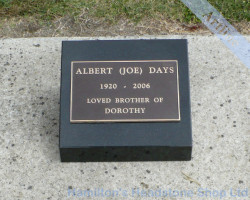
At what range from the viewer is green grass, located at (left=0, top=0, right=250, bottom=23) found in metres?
4.12

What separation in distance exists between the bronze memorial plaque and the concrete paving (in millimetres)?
333

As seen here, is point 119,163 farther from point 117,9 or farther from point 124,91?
point 117,9

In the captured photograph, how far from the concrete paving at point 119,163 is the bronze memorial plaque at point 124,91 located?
333 millimetres

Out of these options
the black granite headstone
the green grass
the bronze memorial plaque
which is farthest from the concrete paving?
the green grass

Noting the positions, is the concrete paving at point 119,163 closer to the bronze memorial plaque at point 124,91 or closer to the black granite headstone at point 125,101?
the black granite headstone at point 125,101

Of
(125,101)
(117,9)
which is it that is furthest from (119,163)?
(117,9)

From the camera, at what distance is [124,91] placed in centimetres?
307

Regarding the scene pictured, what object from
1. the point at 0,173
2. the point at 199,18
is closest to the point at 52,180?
the point at 0,173

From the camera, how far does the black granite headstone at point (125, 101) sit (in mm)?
3004

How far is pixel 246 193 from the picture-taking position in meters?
3.00

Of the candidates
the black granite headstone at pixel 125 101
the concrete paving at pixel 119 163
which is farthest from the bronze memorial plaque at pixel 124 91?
the concrete paving at pixel 119 163

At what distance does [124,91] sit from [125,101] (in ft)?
0.21

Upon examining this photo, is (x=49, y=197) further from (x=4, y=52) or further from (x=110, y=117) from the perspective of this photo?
(x=4, y=52)

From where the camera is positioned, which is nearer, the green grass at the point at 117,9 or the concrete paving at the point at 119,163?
the concrete paving at the point at 119,163
